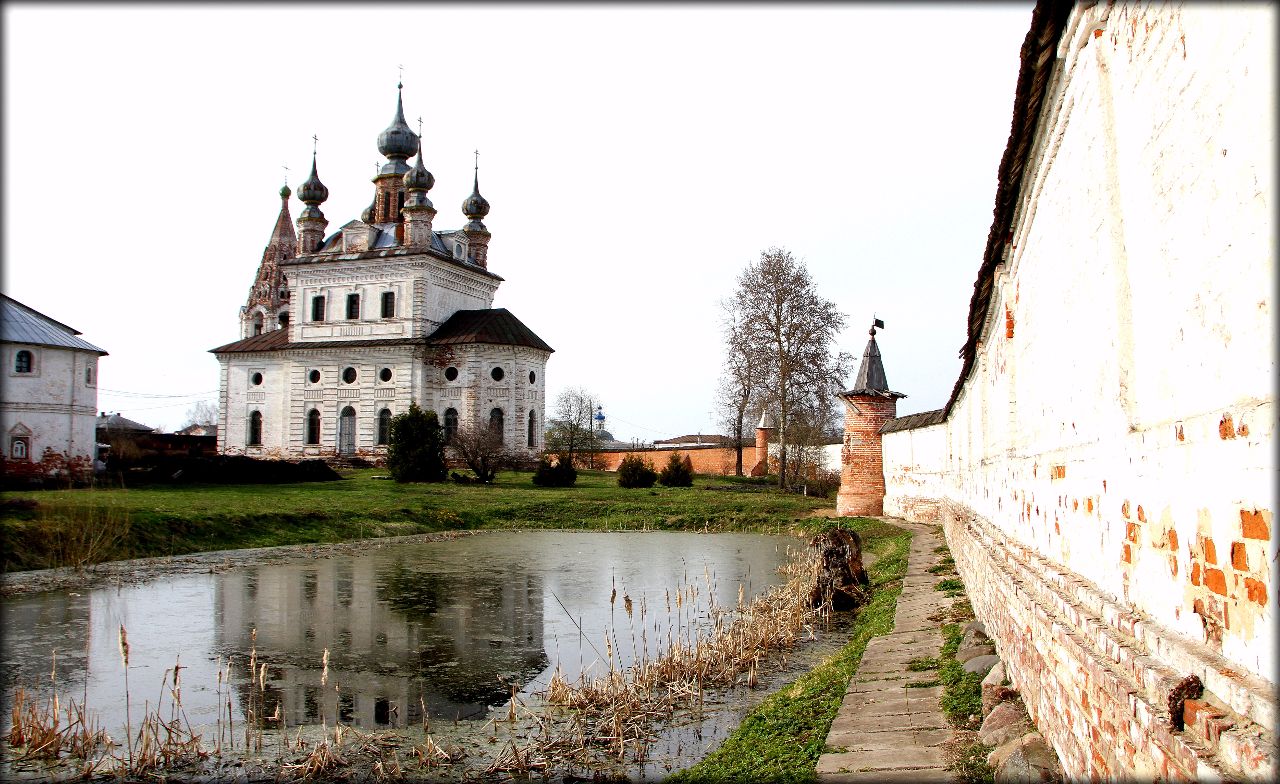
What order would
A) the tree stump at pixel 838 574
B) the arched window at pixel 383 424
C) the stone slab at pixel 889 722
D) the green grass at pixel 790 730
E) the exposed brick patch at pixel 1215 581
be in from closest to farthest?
the exposed brick patch at pixel 1215 581 < the green grass at pixel 790 730 < the stone slab at pixel 889 722 < the tree stump at pixel 838 574 < the arched window at pixel 383 424

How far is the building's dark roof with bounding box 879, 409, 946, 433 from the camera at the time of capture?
16.0 meters

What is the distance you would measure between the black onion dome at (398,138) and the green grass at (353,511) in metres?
18.7

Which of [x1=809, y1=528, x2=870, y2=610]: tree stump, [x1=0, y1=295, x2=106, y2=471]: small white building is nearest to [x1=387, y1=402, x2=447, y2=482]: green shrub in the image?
[x1=0, y1=295, x2=106, y2=471]: small white building

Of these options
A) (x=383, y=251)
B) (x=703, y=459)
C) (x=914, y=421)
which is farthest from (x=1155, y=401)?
(x=703, y=459)

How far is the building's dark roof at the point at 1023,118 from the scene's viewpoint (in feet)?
13.1

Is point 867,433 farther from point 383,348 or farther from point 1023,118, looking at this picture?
point 383,348

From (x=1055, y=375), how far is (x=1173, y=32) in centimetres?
245

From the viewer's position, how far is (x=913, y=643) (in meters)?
7.80

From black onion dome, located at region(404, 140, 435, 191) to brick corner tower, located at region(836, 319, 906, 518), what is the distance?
1060 inches

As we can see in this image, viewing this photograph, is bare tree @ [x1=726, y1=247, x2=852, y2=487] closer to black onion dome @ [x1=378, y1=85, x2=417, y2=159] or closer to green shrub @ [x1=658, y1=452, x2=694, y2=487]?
green shrub @ [x1=658, y1=452, x2=694, y2=487]

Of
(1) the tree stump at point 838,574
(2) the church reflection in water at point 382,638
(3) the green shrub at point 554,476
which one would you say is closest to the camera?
(2) the church reflection in water at point 382,638

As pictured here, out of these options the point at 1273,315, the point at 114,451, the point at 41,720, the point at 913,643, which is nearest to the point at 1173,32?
the point at 1273,315

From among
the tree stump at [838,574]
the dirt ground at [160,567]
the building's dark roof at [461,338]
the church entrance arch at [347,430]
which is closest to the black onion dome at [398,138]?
the building's dark roof at [461,338]

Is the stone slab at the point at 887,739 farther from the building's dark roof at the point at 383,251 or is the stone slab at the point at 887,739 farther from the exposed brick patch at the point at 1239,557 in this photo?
the building's dark roof at the point at 383,251
